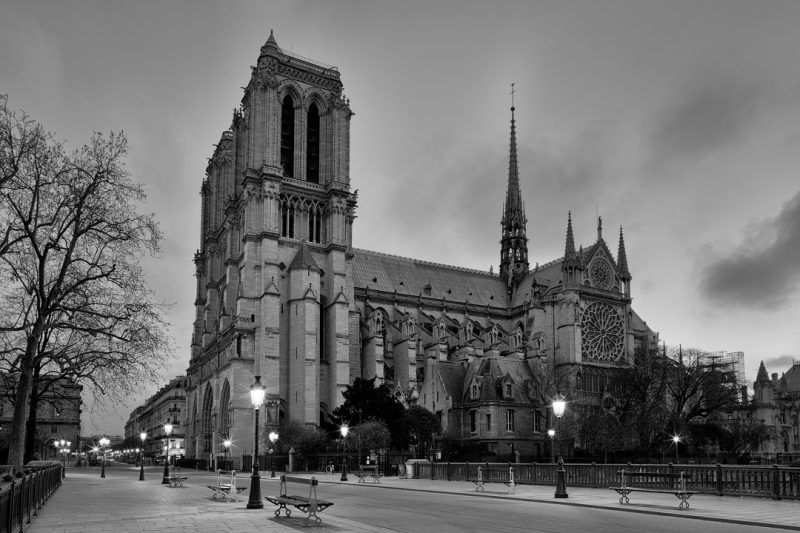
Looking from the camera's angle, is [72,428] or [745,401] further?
[72,428]

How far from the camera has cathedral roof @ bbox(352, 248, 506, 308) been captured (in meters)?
91.8

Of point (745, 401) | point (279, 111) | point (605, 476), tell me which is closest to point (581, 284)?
point (745, 401)

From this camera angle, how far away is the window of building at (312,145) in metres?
82.6

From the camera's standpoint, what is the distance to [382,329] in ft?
269

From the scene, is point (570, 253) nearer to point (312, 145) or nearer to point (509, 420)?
point (509, 420)

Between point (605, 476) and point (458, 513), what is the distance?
601 inches

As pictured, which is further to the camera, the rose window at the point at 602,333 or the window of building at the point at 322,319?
the rose window at the point at 602,333

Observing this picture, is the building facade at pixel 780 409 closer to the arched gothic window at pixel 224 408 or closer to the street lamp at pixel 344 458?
the street lamp at pixel 344 458

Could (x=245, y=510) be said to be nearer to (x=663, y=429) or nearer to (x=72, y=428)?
(x=663, y=429)

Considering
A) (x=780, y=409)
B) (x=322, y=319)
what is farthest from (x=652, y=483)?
(x=780, y=409)

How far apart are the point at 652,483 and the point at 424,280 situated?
67067 millimetres

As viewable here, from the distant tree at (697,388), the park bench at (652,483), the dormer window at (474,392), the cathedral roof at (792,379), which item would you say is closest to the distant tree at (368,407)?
the dormer window at (474,392)

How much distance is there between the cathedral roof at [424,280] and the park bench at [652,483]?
59.0m

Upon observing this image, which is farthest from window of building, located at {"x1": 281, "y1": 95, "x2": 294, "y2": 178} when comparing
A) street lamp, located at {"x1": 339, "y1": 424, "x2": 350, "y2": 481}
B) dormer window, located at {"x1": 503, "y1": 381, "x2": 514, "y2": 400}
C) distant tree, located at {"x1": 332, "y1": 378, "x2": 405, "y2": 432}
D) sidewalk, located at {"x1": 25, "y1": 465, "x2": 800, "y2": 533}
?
sidewalk, located at {"x1": 25, "y1": 465, "x2": 800, "y2": 533}
